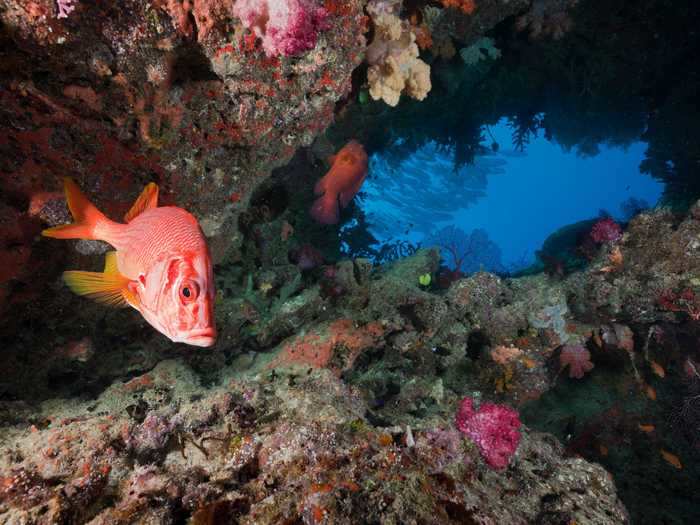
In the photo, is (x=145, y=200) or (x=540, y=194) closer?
(x=145, y=200)

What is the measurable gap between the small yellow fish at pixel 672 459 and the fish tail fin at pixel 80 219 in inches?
280

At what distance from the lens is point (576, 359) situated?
554cm

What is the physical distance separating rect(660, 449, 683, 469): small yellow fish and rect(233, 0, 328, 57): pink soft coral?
6861 millimetres

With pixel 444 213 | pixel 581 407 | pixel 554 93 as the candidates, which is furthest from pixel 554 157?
pixel 581 407

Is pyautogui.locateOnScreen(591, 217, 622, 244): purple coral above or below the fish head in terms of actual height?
above

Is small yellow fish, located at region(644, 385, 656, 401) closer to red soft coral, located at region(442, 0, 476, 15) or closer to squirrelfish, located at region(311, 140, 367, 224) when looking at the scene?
squirrelfish, located at region(311, 140, 367, 224)

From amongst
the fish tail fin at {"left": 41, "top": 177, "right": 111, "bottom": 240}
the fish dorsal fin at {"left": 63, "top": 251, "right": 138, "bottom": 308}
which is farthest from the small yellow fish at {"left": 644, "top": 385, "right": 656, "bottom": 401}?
the fish tail fin at {"left": 41, "top": 177, "right": 111, "bottom": 240}

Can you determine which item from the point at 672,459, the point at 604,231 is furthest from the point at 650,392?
the point at 604,231

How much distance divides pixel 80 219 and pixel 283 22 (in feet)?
7.44

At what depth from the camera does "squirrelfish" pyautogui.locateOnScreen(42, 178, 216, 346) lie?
160cm

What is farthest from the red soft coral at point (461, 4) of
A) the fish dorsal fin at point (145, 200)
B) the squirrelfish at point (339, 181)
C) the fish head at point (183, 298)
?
the fish head at point (183, 298)

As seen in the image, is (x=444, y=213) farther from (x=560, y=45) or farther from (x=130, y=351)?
(x=130, y=351)

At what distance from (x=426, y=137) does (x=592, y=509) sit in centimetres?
985

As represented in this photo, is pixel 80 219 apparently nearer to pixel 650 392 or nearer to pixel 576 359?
pixel 576 359
